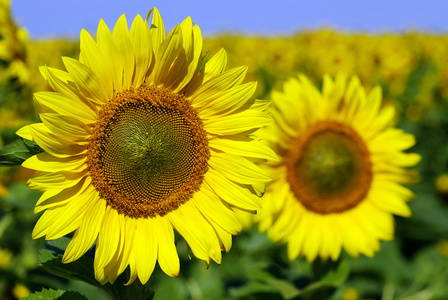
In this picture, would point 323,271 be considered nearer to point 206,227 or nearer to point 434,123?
point 206,227

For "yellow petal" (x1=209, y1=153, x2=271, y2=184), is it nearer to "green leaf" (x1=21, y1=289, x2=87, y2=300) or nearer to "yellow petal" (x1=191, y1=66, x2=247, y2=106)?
"yellow petal" (x1=191, y1=66, x2=247, y2=106)

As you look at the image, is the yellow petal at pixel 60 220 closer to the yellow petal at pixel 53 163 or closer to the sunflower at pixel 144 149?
the sunflower at pixel 144 149

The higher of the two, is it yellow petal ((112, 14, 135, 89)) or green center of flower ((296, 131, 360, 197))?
yellow petal ((112, 14, 135, 89))

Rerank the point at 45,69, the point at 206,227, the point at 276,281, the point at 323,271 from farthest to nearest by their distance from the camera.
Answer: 1. the point at 323,271
2. the point at 276,281
3. the point at 206,227
4. the point at 45,69

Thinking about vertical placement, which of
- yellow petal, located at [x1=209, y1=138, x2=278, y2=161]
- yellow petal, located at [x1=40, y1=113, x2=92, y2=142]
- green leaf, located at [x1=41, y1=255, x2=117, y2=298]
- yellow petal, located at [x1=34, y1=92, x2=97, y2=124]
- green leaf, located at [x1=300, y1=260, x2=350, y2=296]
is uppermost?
yellow petal, located at [x1=34, y1=92, x2=97, y2=124]

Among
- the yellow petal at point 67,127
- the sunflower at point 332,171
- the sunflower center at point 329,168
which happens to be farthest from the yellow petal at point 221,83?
the sunflower center at point 329,168

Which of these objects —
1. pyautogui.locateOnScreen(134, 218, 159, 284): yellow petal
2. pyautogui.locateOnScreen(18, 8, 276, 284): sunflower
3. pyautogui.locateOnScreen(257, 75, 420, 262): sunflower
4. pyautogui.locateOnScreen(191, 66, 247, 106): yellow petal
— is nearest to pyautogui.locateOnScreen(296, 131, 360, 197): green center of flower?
pyautogui.locateOnScreen(257, 75, 420, 262): sunflower

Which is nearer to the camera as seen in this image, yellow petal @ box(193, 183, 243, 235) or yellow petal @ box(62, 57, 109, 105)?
yellow petal @ box(62, 57, 109, 105)

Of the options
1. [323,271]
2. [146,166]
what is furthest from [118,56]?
[323,271]
